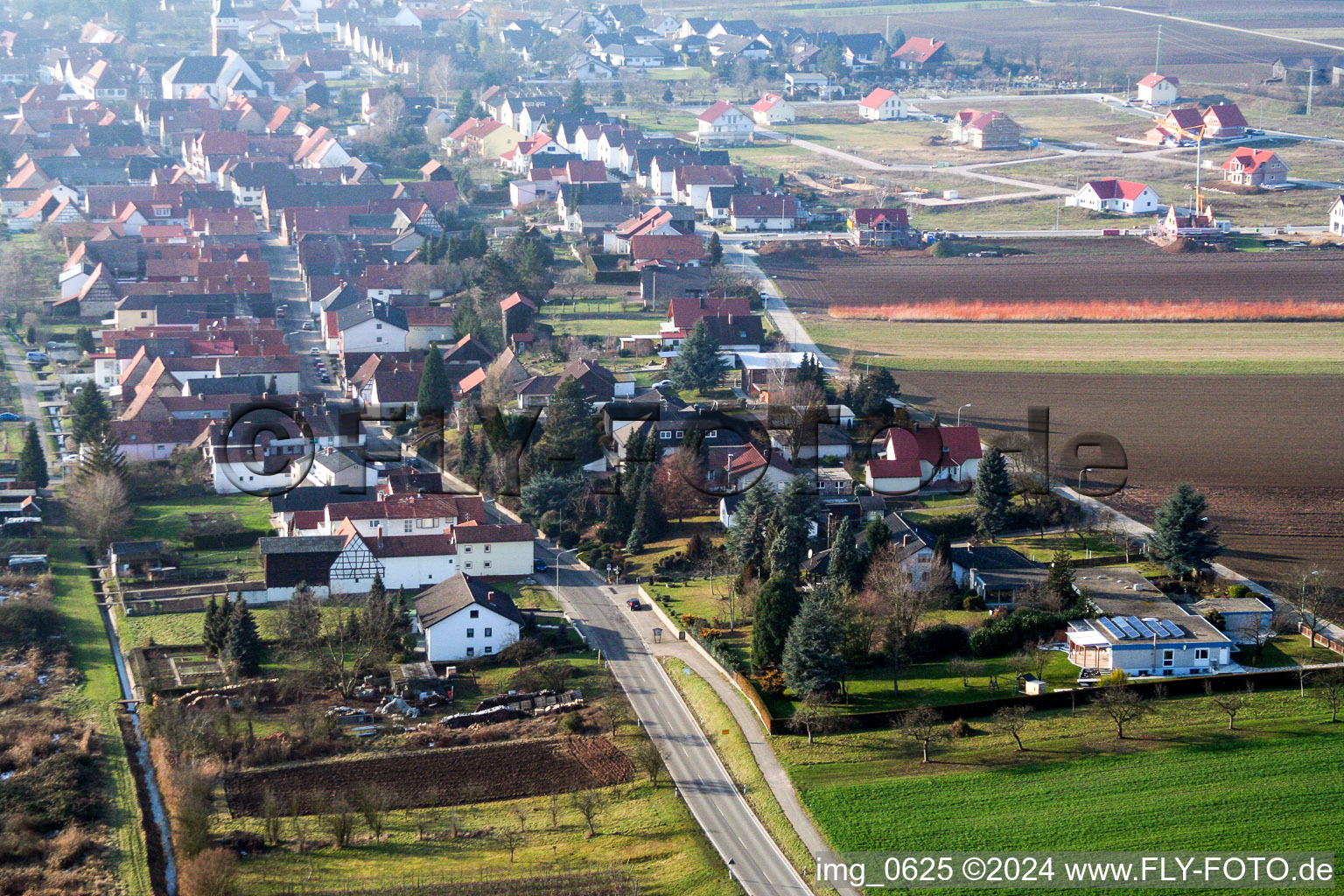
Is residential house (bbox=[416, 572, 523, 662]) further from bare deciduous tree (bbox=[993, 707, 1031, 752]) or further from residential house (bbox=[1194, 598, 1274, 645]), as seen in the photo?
residential house (bbox=[1194, 598, 1274, 645])

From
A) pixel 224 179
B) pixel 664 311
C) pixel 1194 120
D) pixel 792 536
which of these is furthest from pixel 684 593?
pixel 1194 120

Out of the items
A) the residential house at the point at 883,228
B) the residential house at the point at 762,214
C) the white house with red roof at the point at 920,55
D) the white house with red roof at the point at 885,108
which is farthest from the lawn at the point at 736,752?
the white house with red roof at the point at 920,55

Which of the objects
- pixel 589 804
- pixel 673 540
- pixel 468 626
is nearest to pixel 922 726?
pixel 589 804

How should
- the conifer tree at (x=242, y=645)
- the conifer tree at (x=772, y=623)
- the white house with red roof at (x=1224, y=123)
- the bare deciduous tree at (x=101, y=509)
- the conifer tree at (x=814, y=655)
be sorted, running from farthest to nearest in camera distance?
the white house with red roof at (x=1224, y=123) → the bare deciduous tree at (x=101, y=509) → the conifer tree at (x=242, y=645) → the conifer tree at (x=772, y=623) → the conifer tree at (x=814, y=655)

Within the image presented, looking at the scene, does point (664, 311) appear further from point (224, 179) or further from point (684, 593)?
point (224, 179)

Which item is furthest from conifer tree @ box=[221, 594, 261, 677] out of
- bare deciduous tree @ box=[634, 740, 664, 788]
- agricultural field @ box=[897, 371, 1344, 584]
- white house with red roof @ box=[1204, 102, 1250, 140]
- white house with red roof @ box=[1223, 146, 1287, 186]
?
white house with red roof @ box=[1204, 102, 1250, 140]

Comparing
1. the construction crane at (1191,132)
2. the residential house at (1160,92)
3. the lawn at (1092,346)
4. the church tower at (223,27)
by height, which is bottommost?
the lawn at (1092,346)

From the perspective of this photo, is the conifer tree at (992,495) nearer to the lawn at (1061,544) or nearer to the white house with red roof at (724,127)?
the lawn at (1061,544)

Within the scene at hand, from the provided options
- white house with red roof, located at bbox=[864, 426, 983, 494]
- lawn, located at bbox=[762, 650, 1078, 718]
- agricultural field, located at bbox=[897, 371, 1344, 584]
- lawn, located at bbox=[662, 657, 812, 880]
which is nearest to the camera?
lawn, located at bbox=[662, 657, 812, 880]
